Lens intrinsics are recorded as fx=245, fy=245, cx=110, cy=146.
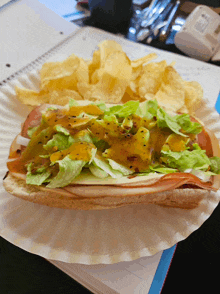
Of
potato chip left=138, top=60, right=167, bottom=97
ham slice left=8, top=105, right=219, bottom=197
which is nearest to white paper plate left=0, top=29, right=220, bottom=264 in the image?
ham slice left=8, top=105, right=219, bottom=197

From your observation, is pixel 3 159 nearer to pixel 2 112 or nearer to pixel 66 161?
pixel 2 112

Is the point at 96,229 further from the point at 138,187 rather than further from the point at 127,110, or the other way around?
A: the point at 127,110

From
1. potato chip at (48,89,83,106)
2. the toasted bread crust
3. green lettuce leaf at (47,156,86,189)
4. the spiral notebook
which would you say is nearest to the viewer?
green lettuce leaf at (47,156,86,189)

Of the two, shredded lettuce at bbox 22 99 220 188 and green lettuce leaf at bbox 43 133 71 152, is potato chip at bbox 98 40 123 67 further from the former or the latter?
green lettuce leaf at bbox 43 133 71 152

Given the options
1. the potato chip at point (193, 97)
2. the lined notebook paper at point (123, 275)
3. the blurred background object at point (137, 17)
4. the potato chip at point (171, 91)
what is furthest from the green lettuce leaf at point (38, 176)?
the blurred background object at point (137, 17)

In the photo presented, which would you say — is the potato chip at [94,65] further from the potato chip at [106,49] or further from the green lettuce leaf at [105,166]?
the green lettuce leaf at [105,166]

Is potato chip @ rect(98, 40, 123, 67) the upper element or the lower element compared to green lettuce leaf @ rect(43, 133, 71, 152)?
upper

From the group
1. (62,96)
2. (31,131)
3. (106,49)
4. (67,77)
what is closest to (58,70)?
(67,77)
